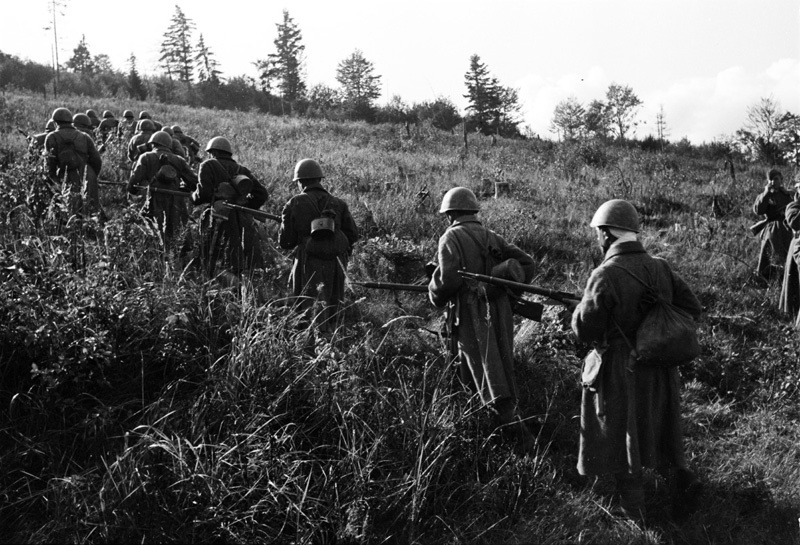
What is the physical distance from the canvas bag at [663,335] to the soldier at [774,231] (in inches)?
327

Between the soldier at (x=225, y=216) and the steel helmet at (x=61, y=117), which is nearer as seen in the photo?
the soldier at (x=225, y=216)

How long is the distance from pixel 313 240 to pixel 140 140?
26.0 ft

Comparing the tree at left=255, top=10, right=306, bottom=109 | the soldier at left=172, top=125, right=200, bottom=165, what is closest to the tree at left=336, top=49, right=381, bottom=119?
the tree at left=255, top=10, right=306, bottom=109

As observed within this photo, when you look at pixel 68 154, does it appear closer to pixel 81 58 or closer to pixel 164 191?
pixel 164 191

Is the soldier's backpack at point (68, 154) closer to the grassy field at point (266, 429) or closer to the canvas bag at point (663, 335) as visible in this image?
the grassy field at point (266, 429)

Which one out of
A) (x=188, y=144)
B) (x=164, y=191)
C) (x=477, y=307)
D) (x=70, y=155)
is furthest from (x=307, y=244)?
(x=188, y=144)

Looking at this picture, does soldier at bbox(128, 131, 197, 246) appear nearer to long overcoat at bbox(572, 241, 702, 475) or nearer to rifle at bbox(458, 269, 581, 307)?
rifle at bbox(458, 269, 581, 307)

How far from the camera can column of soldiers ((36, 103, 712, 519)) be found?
4797mm

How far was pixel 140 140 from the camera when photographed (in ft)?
44.1

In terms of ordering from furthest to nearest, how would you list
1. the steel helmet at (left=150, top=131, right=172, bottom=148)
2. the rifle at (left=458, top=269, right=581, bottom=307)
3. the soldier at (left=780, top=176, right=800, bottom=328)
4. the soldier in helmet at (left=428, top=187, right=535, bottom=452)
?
1. the steel helmet at (left=150, top=131, right=172, bottom=148)
2. the soldier at (left=780, top=176, right=800, bottom=328)
3. the soldier in helmet at (left=428, top=187, right=535, bottom=452)
4. the rifle at (left=458, top=269, right=581, bottom=307)

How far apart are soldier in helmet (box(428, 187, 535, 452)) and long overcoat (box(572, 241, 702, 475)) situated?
2.82 feet

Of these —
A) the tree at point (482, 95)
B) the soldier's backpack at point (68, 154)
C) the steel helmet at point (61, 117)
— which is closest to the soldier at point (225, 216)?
the soldier's backpack at point (68, 154)

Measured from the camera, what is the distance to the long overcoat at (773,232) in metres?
11.8

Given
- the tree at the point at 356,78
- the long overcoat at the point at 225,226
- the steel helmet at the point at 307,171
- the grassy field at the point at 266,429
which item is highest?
the tree at the point at 356,78
